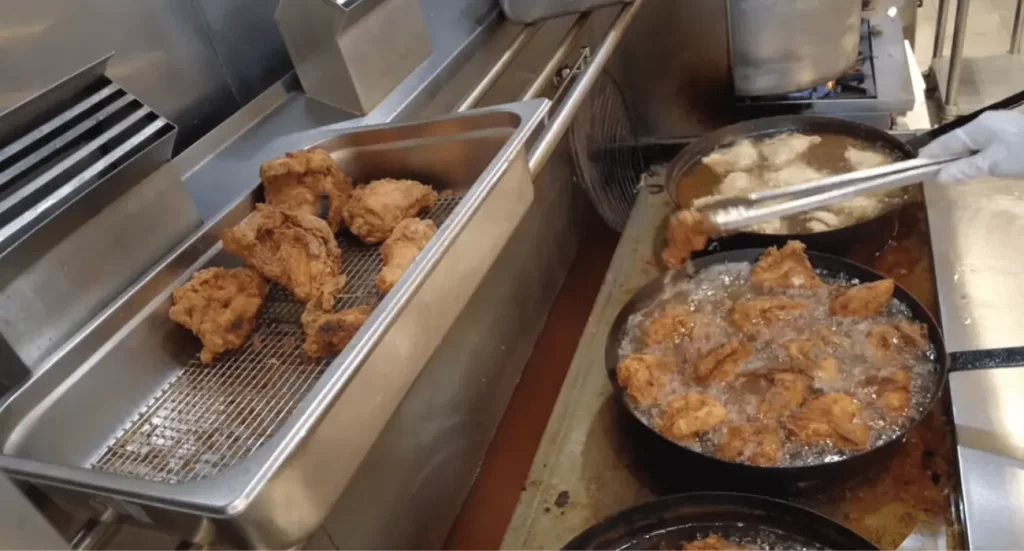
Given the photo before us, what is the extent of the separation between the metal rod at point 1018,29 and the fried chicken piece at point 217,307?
10.1ft

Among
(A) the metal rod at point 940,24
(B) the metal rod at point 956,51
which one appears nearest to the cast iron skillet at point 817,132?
(B) the metal rod at point 956,51

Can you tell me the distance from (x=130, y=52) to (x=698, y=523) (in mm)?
1149

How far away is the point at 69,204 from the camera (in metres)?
0.88

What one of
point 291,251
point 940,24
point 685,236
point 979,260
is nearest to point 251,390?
point 291,251

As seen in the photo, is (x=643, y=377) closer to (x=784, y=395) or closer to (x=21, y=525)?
(x=784, y=395)

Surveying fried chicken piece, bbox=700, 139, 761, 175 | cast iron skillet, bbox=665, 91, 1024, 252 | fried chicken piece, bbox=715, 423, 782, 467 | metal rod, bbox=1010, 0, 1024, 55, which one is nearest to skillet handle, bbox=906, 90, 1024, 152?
cast iron skillet, bbox=665, 91, 1024, 252

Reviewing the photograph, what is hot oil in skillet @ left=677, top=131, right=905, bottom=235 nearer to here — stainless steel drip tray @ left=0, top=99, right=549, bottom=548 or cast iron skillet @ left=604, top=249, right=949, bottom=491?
cast iron skillet @ left=604, top=249, right=949, bottom=491

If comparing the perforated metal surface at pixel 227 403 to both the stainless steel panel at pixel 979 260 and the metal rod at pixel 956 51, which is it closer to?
the stainless steel panel at pixel 979 260

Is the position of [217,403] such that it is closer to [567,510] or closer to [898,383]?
[567,510]

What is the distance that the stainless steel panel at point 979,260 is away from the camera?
1359mm

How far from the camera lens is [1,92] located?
103 centimetres

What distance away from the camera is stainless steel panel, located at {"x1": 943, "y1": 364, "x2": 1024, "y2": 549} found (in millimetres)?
1063

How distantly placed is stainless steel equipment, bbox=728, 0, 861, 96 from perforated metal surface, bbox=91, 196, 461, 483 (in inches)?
48.3

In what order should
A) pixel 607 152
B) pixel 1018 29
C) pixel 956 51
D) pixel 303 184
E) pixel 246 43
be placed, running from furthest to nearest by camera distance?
pixel 1018 29 < pixel 956 51 < pixel 607 152 < pixel 246 43 < pixel 303 184
